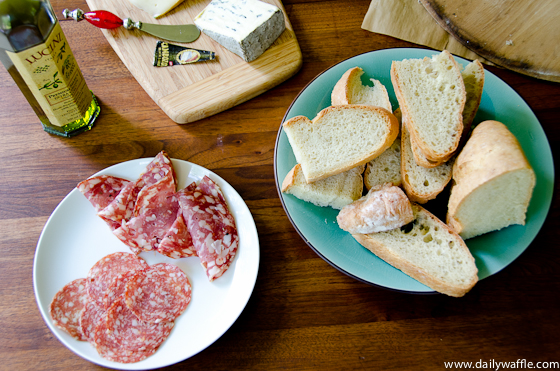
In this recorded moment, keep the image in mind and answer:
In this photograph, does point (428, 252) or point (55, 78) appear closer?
point (428, 252)

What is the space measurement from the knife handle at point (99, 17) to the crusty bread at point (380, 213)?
1183 mm

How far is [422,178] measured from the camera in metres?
1.11

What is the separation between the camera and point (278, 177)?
3.82ft

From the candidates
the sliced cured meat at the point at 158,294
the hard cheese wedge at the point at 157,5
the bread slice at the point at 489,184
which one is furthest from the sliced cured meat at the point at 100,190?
the bread slice at the point at 489,184

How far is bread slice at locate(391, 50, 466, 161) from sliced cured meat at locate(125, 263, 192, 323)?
33.2 inches

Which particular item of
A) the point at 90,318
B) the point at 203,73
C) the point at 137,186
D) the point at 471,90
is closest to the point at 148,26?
the point at 203,73

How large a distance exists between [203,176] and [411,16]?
1011mm

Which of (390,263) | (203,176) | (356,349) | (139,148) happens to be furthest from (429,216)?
(139,148)

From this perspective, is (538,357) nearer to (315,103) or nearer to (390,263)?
(390,263)

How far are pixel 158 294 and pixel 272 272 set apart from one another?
1.17 feet

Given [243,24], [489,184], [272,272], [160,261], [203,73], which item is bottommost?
[272,272]

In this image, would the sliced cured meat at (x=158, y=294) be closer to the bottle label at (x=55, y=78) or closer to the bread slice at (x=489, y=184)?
the bottle label at (x=55, y=78)

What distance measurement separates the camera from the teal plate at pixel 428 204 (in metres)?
1.02

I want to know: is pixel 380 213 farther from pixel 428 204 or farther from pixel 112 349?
pixel 112 349
